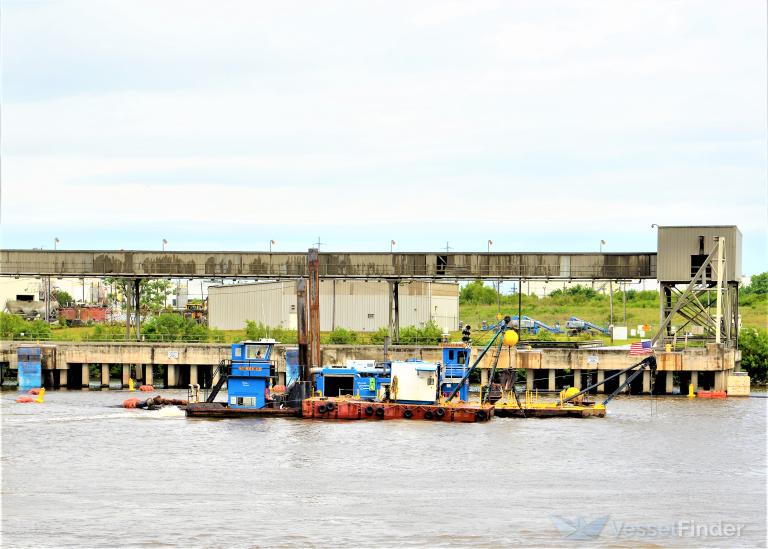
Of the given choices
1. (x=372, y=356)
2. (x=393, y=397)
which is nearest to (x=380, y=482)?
(x=393, y=397)

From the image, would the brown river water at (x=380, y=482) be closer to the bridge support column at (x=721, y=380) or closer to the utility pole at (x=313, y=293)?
the utility pole at (x=313, y=293)

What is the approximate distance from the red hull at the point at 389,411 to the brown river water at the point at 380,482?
121cm

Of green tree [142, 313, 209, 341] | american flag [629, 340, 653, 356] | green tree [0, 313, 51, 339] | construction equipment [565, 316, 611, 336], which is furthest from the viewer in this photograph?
construction equipment [565, 316, 611, 336]

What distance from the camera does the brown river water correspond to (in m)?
36.7

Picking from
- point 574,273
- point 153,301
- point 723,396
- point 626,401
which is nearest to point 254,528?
point 626,401

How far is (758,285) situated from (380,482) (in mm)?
139548

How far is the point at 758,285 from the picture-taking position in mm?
173875

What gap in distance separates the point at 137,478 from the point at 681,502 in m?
20.7

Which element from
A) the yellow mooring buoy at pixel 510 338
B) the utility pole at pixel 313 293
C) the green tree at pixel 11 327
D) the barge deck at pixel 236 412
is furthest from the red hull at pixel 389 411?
the green tree at pixel 11 327

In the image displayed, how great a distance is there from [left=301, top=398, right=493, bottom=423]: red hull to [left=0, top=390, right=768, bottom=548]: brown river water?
121 cm

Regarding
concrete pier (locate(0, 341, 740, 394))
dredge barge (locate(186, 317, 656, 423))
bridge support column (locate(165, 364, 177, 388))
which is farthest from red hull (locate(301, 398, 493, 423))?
bridge support column (locate(165, 364, 177, 388))

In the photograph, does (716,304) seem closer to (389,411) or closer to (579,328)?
(389,411)

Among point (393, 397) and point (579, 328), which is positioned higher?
point (579, 328)

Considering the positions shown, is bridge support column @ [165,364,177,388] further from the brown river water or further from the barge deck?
the barge deck
